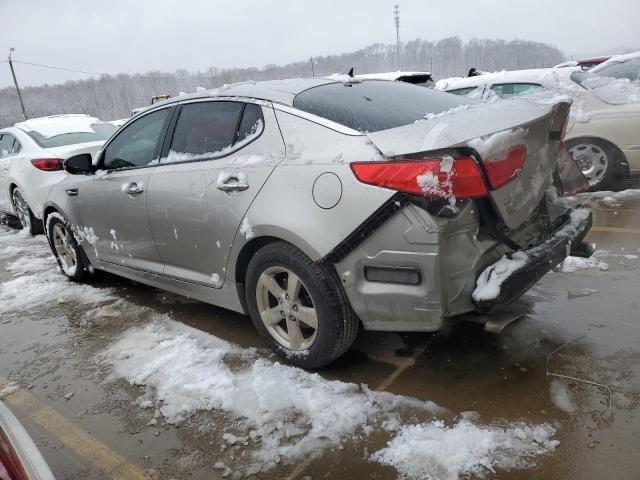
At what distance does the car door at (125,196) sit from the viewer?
369 centimetres

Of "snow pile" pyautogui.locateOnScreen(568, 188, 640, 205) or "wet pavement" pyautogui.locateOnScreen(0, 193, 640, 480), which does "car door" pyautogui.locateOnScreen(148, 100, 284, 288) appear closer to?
"wet pavement" pyautogui.locateOnScreen(0, 193, 640, 480)

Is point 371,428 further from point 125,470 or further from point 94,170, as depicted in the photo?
point 94,170

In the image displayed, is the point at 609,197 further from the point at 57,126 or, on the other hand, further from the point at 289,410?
the point at 57,126

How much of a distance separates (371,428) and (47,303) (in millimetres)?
3512

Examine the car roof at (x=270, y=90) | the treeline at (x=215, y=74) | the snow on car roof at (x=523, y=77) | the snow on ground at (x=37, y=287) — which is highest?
the treeline at (x=215, y=74)

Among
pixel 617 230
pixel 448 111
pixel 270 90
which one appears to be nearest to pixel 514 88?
pixel 617 230

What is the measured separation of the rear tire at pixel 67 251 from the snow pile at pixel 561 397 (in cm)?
417

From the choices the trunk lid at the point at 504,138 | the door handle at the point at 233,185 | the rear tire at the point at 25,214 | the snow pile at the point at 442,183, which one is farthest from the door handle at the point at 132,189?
the rear tire at the point at 25,214

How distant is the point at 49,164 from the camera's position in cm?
648

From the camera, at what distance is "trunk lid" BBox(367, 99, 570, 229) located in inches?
89.5

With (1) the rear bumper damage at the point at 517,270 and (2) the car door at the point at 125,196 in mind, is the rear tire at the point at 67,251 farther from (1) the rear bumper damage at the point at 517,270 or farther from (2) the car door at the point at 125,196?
(1) the rear bumper damage at the point at 517,270

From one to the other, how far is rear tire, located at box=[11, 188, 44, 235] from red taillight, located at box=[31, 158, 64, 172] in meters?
1.03

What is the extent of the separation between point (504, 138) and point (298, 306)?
54.9 inches

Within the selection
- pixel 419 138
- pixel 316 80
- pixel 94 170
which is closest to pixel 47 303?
pixel 94 170
